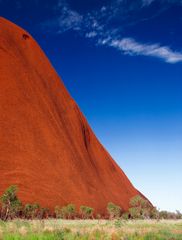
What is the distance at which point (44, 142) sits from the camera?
38.0 metres

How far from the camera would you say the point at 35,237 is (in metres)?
8.33

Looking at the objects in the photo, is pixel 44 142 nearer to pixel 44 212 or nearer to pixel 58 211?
pixel 58 211

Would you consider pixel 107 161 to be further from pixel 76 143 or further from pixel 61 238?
pixel 61 238

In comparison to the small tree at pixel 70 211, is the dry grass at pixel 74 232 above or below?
below

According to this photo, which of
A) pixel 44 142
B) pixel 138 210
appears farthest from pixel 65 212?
pixel 138 210

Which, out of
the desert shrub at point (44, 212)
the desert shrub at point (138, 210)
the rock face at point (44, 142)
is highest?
the rock face at point (44, 142)

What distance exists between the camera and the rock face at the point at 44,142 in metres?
32.9

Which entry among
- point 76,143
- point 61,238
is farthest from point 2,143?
point 61,238

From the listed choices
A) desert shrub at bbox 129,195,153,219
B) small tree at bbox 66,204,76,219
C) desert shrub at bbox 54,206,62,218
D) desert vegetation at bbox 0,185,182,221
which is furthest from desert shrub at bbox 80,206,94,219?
desert shrub at bbox 129,195,153,219

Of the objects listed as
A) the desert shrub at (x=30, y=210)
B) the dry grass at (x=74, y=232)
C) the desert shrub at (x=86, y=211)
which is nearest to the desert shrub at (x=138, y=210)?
the desert shrub at (x=86, y=211)

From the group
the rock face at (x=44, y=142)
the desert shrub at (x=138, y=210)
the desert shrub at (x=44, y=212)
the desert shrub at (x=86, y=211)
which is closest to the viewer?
the desert shrub at (x=44, y=212)

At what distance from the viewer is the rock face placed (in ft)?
108

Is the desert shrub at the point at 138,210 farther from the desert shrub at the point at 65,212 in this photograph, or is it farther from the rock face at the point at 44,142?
the desert shrub at the point at 65,212

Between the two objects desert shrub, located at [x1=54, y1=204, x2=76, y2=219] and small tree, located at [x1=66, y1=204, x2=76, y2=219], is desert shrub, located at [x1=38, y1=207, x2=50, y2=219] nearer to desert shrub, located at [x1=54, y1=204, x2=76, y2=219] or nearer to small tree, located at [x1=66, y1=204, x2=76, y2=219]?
desert shrub, located at [x1=54, y1=204, x2=76, y2=219]
